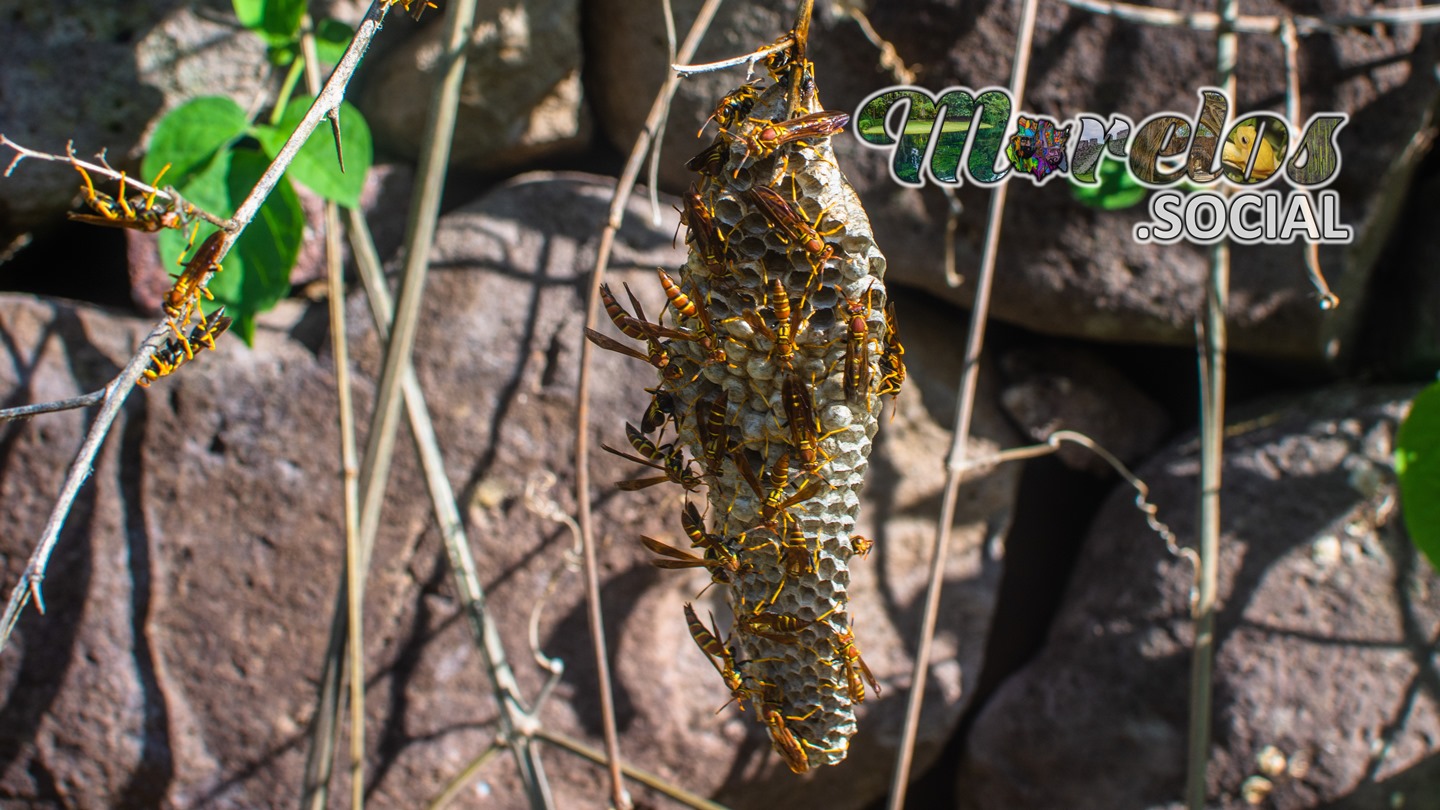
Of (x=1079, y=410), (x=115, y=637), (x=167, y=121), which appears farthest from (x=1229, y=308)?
(x=115, y=637)

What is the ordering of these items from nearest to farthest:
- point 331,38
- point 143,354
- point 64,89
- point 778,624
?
point 143,354 → point 778,624 → point 331,38 → point 64,89

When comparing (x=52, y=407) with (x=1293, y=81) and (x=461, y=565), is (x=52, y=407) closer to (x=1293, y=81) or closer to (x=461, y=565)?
(x=461, y=565)

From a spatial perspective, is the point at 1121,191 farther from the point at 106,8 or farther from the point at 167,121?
the point at 106,8

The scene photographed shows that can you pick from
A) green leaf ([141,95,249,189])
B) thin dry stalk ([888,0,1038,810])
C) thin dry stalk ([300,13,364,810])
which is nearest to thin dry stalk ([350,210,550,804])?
thin dry stalk ([300,13,364,810])

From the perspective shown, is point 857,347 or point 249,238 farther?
point 249,238

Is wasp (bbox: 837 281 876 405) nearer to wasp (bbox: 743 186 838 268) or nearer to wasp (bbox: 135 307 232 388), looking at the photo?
wasp (bbox: 743 186 838 268)

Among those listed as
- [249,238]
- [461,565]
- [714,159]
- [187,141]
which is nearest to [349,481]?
[461,565]
